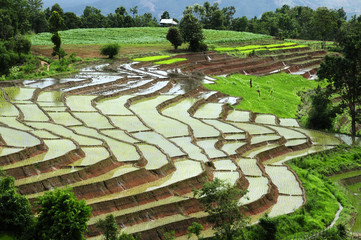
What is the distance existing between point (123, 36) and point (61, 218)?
6605cm

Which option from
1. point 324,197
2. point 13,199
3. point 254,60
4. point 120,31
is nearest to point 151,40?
point 120,31

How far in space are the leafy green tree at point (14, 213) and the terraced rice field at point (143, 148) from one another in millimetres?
1987

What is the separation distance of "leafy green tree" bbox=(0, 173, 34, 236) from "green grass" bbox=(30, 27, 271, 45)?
51044 mm

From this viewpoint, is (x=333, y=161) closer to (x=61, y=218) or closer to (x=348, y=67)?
(x=348, y=67)

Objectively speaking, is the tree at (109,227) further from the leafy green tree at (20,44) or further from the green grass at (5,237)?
the leafy green tree at (20,44)

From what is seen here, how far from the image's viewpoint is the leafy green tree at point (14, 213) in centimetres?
1452

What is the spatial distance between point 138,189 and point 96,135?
22.4 ft

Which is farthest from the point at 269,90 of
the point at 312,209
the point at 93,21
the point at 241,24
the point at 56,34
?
the point at 241,24

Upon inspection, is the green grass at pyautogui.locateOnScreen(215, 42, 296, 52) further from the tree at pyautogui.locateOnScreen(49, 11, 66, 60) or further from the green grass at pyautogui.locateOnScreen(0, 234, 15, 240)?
the green grass at pyautogui.locateOnScreen(0, 234, 15, 240)

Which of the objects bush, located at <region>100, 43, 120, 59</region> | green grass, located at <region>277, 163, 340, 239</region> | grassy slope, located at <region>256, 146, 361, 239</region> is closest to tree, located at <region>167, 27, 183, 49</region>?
bush, located at <region>100, 43, 120, 59</region>

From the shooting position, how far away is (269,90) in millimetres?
47344

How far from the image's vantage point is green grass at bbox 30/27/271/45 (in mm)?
69438

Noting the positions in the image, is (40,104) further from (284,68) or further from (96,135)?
(284,68)

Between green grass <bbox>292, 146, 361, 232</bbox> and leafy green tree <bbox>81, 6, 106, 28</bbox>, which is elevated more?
leafy green tree <bbox>81, 6, 106, 28</bbox>
